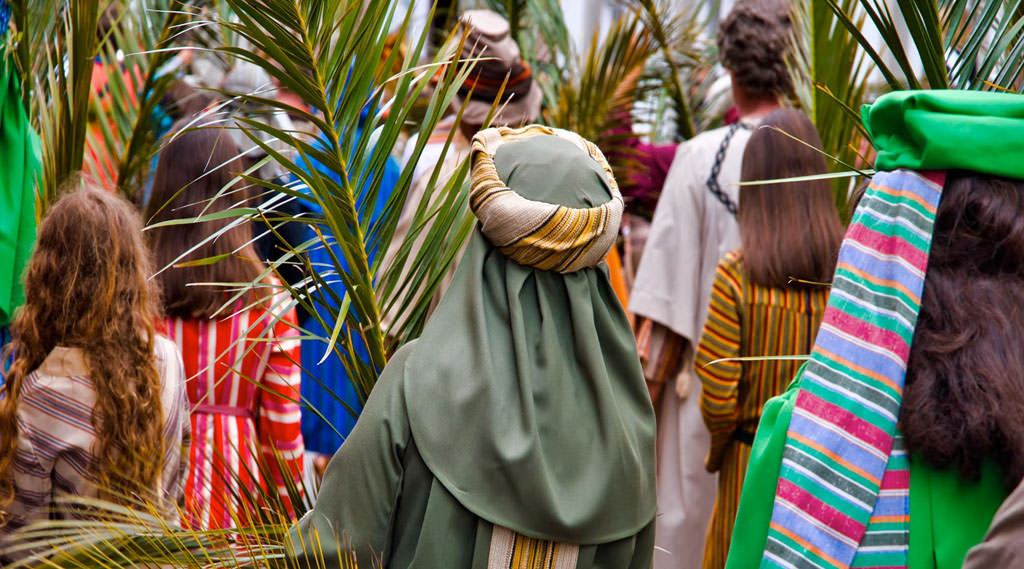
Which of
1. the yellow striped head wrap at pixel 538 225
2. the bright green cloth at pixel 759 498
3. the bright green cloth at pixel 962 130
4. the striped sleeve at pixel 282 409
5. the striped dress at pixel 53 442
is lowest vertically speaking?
the striped sleeve at pixel 282 409

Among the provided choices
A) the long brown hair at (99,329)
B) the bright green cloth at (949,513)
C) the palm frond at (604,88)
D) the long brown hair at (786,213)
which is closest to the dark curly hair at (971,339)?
the bright green cloth at (949,513)

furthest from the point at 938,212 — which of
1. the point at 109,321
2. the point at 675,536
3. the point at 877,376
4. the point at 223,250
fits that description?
the point at 675,536

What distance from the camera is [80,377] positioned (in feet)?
8.28

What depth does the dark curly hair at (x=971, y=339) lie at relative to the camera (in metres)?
1.58

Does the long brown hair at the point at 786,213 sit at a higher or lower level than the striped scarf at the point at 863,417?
lower

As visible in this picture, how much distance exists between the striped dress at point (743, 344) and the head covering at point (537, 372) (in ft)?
4.04

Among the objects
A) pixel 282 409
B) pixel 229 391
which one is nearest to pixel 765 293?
pixel 282 409

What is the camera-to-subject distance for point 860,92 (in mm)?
4027

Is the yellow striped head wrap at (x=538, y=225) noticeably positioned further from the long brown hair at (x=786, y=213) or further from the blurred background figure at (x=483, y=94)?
the blurred background figure at (x=483, y=94)

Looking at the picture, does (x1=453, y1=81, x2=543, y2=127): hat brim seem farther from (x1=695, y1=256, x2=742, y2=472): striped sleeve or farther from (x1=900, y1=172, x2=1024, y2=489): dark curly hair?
(x1=900, y1=172, x2=1024, y2=489): dark curly hair

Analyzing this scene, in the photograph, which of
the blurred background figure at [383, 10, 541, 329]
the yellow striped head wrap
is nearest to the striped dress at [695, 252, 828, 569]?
the blurred background figure at [383, 10, 541, 329]

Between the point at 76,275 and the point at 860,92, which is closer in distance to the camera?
the point at 76,275

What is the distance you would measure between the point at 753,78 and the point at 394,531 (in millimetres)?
2800

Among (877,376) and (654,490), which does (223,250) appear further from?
(877,376)
